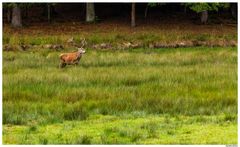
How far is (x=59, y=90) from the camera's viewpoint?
48.9ft

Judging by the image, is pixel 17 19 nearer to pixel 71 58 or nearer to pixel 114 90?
pixel 71 58

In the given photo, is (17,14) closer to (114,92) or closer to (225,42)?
(225,42)

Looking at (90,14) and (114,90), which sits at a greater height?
(114,90)

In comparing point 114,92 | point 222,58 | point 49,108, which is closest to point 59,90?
point 114,92

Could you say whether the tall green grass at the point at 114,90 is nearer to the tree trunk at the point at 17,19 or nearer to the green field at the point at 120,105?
the green field at the point at 120,105

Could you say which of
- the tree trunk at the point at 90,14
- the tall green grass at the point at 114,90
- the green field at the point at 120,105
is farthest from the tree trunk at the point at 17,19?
the green field at the point at 120,105

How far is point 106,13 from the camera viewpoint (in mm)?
45844

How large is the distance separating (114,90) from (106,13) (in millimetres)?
31366

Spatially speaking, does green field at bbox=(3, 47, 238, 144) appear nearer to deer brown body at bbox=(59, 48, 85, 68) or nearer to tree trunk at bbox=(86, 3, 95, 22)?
deer brown body at bbox=(59, 48, 85, 68)

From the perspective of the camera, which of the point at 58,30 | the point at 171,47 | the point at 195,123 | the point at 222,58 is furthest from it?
the point at 58,30

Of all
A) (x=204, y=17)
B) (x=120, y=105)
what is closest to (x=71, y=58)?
(x=120, y=105)

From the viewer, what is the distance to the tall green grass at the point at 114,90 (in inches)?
491

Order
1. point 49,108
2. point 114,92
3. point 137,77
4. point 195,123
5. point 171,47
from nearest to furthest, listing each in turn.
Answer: point 195,123 → point 49,108 → point 114,92 → point 137,77 → point 171,47

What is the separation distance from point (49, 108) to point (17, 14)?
27.8 m
